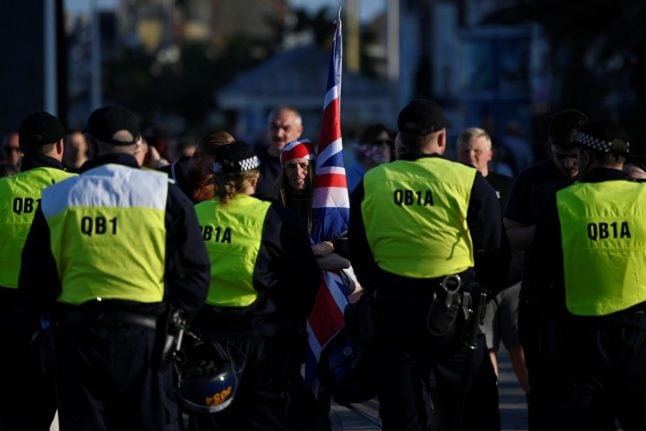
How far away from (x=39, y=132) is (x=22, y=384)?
4.36 ft

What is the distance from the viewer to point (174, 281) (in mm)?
7562

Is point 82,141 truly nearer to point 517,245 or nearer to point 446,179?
point 517,245

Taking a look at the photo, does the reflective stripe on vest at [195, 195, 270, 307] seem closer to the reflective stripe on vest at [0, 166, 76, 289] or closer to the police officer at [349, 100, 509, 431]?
the police officer at [349, 100, 509, 431]

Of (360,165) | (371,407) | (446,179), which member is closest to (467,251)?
(446,179)

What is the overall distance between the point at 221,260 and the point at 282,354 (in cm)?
54

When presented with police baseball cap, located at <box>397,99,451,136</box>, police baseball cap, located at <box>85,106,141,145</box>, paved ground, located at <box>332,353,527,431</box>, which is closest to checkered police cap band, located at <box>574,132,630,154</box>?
police baseball cap, located at <box>397,99,451,136</box>

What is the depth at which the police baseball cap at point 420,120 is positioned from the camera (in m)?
8.13

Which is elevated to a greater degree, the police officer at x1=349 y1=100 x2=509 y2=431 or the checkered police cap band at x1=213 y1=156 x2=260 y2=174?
the checkered police cap band at x1=213 y1=156 x2=260 y2=174

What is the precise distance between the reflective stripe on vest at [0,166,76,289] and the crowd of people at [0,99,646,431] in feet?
0.91

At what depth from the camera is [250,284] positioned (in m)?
8.14

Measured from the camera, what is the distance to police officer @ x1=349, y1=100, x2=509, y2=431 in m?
7.92

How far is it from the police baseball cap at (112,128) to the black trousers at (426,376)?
1397 mm

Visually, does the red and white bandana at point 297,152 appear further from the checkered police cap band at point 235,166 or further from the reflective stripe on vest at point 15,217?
the checkered police cap band at point 235,166

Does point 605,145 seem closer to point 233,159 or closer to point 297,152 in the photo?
point 233,159
